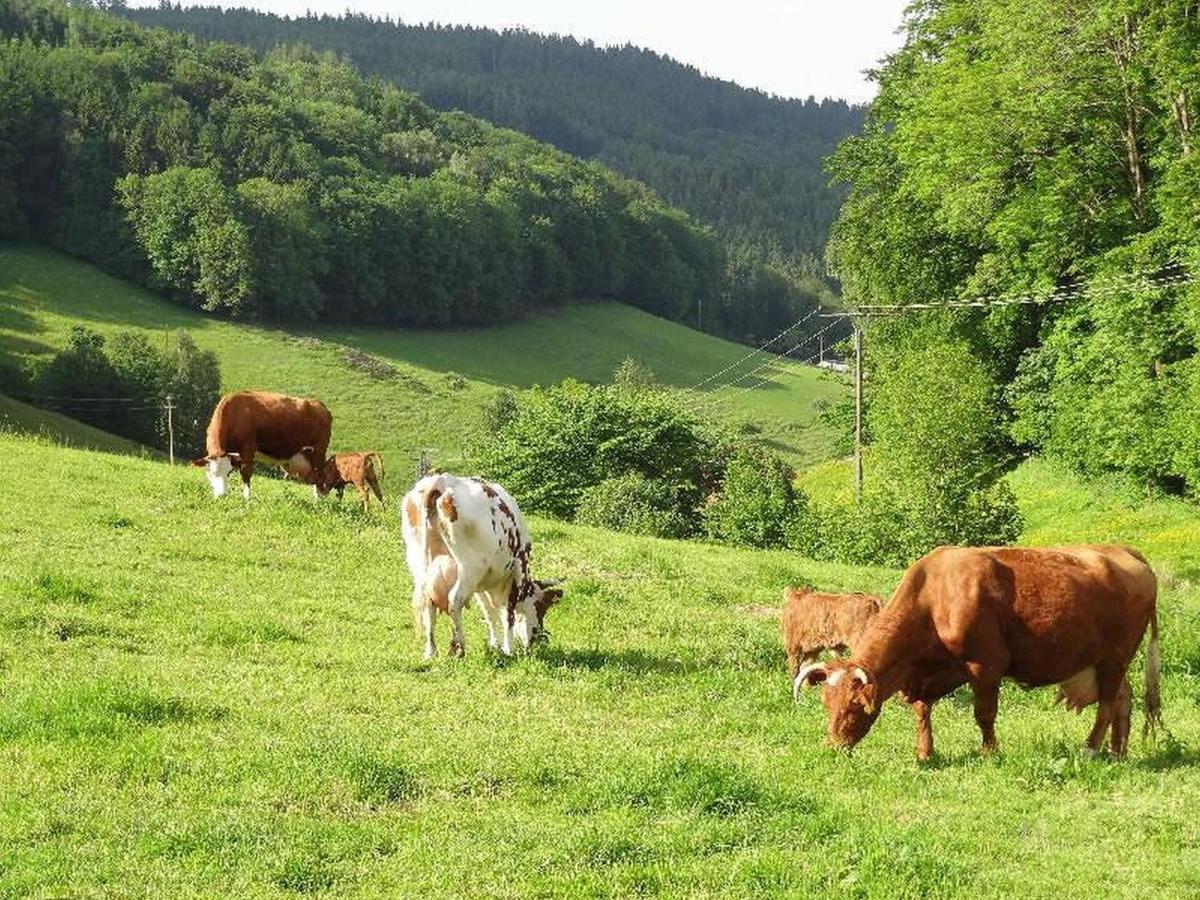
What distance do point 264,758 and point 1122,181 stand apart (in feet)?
131

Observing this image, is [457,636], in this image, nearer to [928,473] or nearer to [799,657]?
[799,657]

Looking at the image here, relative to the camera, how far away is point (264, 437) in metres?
26.6

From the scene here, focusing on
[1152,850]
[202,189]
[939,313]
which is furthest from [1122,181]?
[202,189]

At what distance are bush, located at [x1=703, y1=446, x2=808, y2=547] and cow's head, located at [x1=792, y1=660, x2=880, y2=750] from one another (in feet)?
105

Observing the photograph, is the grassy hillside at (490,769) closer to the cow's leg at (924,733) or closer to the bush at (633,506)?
the cow's leg at (924,733)

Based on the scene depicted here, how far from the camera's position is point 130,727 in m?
10.9

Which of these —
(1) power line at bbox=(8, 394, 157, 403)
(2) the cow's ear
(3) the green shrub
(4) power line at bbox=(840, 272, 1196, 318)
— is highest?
(4) power line at bbox=(840, 272, 1196, 318)

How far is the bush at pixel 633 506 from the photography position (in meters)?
42.5

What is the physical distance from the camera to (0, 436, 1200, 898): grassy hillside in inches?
322

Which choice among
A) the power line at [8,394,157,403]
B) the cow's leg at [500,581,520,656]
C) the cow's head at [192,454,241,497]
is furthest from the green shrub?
the power line at [8,394,157,403]

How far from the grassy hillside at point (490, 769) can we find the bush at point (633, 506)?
2359 centimetres

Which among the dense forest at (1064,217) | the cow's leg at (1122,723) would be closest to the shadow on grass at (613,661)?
the cow's leg at (1122,723)

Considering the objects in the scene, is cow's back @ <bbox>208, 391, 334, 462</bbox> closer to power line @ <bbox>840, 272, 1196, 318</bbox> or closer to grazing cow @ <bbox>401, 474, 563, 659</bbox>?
grazing cow @ <bbox>401, 474, 563, 659</bbox>

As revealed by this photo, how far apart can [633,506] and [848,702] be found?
34.2 metres
